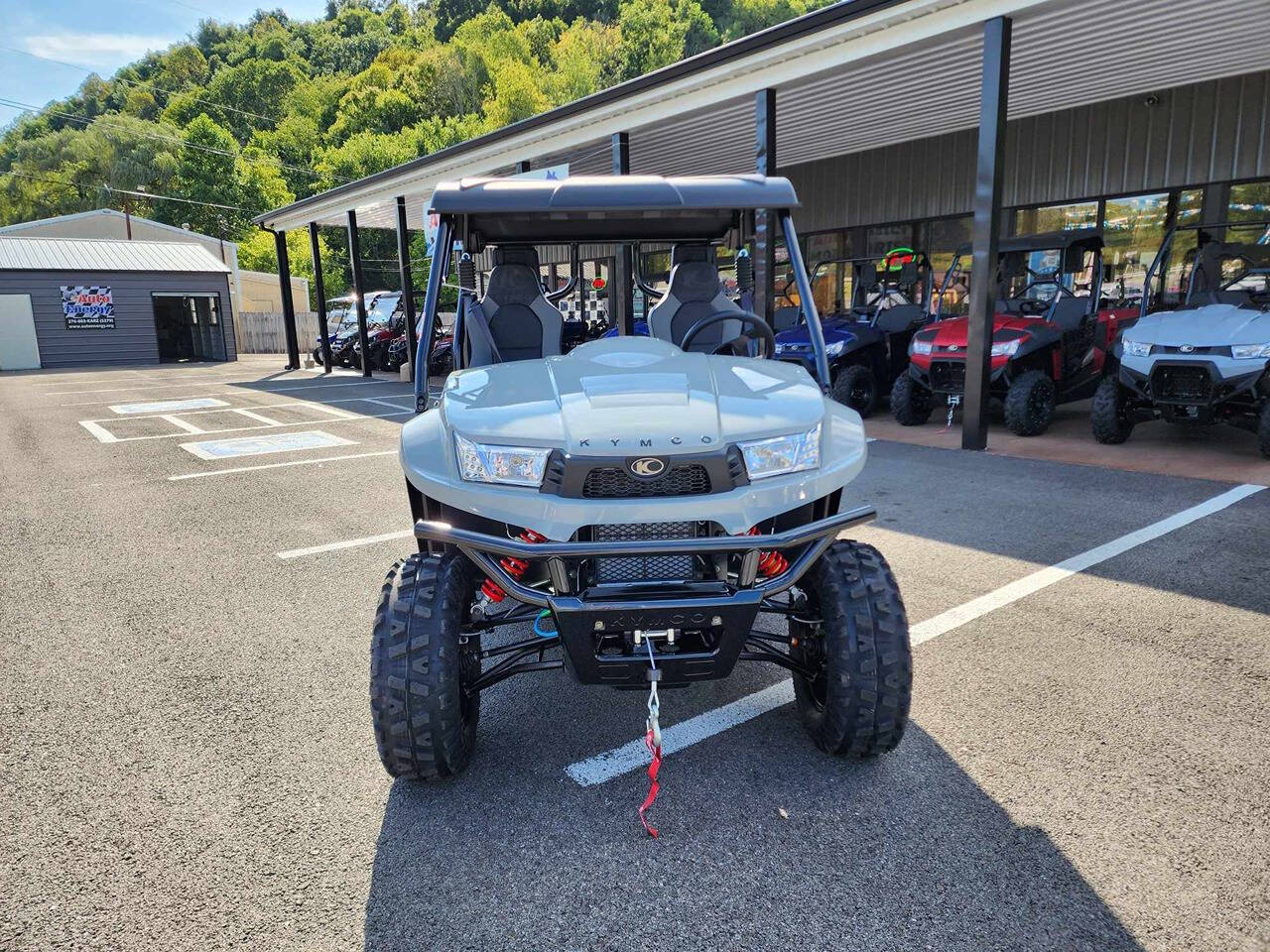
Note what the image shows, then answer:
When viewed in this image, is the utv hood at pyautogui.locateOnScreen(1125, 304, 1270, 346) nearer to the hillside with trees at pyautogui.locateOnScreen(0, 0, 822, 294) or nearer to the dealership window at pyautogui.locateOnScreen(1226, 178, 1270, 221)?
the dealership window at pyautogui.locateOnScreen(1226, 178, 1270, 221)

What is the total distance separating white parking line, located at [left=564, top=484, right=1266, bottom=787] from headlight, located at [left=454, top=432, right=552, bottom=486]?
1032 mm

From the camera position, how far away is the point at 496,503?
7.77ft

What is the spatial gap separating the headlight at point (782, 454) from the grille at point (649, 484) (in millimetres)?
149

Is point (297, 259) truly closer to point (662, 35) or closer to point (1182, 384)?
point (662, 35)

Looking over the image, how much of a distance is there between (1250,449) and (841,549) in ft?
22.6

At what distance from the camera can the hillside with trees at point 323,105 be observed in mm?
54938

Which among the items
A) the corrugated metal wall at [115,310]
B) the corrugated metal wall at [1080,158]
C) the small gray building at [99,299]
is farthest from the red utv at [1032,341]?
the corrugated metal wall at [115,310]

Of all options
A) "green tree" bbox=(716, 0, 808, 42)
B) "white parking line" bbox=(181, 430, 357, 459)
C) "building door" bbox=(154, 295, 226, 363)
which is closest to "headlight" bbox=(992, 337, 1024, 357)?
"white parking line" bbox=(181, 430, 357, 459)

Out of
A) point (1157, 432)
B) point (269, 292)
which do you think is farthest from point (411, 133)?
point (1157, 432)

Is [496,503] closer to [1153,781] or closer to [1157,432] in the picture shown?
[1153,781]

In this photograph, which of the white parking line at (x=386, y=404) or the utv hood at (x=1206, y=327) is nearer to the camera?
the utv hood at (x=1206, y=327)

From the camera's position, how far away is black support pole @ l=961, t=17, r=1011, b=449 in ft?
24.5

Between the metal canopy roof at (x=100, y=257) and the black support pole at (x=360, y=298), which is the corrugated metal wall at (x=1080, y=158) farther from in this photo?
the metal canopy roof at (x=100, y=257)

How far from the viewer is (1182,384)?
710 centimetres
